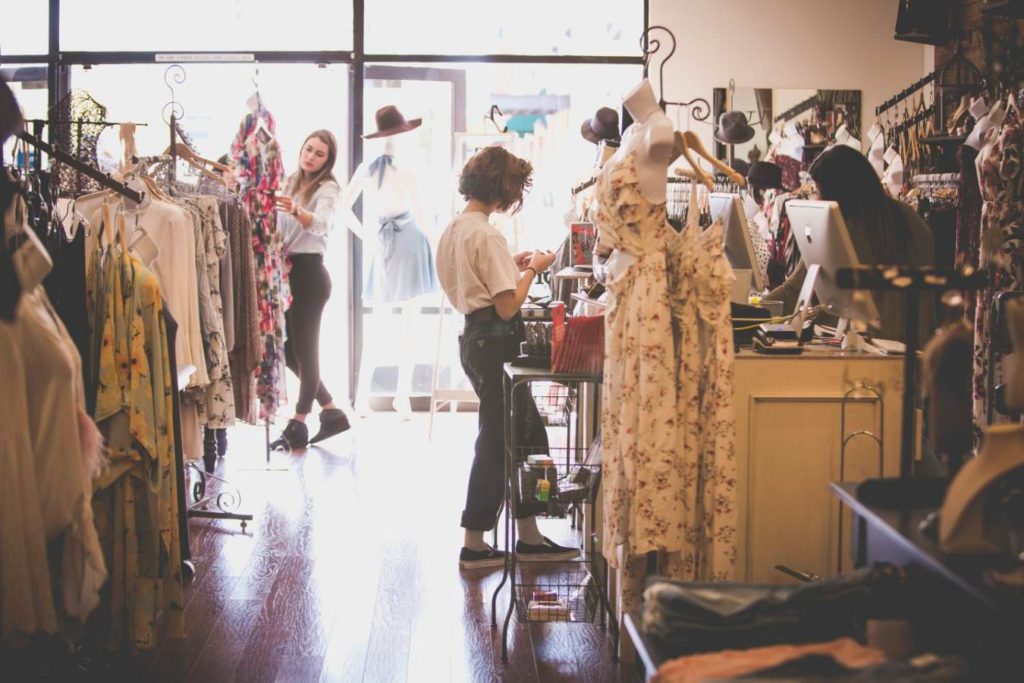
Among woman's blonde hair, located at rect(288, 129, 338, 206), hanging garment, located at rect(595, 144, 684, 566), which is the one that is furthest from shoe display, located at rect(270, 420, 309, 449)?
hanging garment, located at rect(595, 144, 684, 566)

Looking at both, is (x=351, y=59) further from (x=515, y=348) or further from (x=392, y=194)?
(x=515, y=348)

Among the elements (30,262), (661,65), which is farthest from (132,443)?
(661,65)

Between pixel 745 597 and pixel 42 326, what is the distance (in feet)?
5.07

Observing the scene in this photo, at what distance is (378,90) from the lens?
7.42 m

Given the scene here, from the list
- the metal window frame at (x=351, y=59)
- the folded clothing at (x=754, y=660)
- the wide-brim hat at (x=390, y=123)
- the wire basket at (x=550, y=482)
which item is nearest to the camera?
the folded clothing at (x=754, y=660)

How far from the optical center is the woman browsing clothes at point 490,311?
389 cm

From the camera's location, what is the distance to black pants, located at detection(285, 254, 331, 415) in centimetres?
618

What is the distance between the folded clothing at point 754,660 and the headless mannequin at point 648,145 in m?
1.45

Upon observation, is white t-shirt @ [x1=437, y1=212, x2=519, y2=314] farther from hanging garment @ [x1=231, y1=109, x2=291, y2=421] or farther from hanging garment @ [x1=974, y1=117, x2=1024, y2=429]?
hanging garment @ [x1=974, y1=117, x2=1024, y2=429]

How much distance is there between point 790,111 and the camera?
7.22 metres

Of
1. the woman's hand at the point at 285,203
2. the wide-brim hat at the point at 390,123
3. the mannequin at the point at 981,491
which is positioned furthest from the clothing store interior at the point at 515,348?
the wide-brim hat at the point at 390,123

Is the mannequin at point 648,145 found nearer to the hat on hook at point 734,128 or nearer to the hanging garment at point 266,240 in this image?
the hanging garment at point 266,240

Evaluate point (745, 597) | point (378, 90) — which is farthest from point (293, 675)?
point (378, 90)

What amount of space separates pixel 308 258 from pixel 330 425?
0.97 meters
